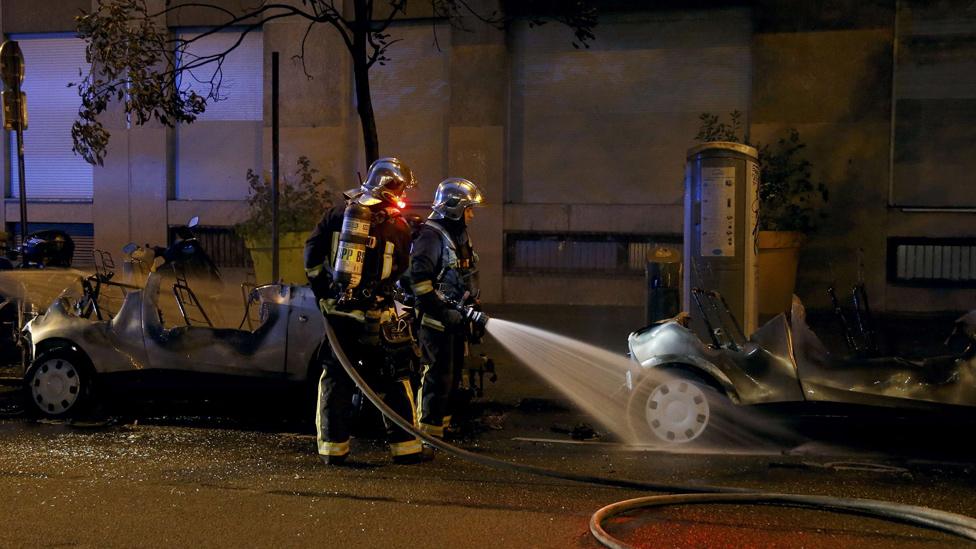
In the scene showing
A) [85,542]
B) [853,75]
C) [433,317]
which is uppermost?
[853,75]

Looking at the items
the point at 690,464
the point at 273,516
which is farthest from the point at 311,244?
the point at 690,464

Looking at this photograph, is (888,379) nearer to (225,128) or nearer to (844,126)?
(844,126)

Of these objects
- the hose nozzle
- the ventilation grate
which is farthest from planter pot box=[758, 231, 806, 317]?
the hose nozzle

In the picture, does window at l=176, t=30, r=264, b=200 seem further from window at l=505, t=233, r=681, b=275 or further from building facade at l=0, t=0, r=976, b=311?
window at l=505, t=233, r=681, b=275

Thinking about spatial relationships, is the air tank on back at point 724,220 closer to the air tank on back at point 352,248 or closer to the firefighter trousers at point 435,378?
the firefighter trousers at point 435,378

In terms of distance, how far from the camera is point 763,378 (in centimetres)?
675

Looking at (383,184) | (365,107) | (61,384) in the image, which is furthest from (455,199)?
(365,107)

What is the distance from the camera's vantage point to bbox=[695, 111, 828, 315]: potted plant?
41.9 feet

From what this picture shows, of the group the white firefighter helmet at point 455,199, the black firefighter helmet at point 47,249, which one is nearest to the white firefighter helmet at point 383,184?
the white firefighter helmet at point 455,199

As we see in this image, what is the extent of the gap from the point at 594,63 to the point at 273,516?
34.0ft

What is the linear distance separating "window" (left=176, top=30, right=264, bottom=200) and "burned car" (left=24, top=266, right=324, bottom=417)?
7.83 m

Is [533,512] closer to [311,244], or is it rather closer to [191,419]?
[311,244]

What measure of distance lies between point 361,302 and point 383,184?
76cm

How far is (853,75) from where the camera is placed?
13.5 m
